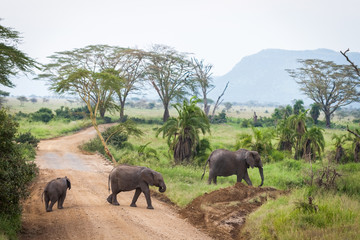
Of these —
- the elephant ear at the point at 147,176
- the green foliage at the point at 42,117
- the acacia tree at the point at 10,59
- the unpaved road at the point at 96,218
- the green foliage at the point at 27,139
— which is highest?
the acacia tree at the point at 10,59

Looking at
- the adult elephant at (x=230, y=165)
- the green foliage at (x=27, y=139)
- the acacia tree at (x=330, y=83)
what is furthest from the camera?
the acacia tree at (x=330, y=83)

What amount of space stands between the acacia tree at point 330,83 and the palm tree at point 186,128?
37.7 meters

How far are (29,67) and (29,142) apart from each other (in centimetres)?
1251

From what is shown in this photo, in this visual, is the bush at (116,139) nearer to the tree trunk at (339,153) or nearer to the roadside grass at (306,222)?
the tree trunk at (339,153)

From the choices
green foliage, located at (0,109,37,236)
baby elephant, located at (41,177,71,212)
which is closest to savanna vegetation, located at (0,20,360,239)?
green foliage, located at (0,109,37,236)

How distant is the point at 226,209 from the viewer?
477 inches

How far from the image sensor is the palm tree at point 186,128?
21.1 metres

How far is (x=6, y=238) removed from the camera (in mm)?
8227

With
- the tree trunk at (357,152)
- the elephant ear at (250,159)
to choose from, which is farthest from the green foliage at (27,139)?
the tree trunk at (357,152)

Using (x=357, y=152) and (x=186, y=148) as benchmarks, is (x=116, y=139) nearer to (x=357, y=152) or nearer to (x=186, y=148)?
(x=186, y=148)

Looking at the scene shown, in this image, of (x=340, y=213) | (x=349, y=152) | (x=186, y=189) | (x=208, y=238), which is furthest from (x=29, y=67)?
(x=349, y=152)

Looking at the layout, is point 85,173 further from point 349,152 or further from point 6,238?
point 349,152

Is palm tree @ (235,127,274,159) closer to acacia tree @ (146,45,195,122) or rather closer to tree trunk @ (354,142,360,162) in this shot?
tree trunk @ (354,142,360,162)

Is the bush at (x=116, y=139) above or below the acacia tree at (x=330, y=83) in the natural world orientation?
below
